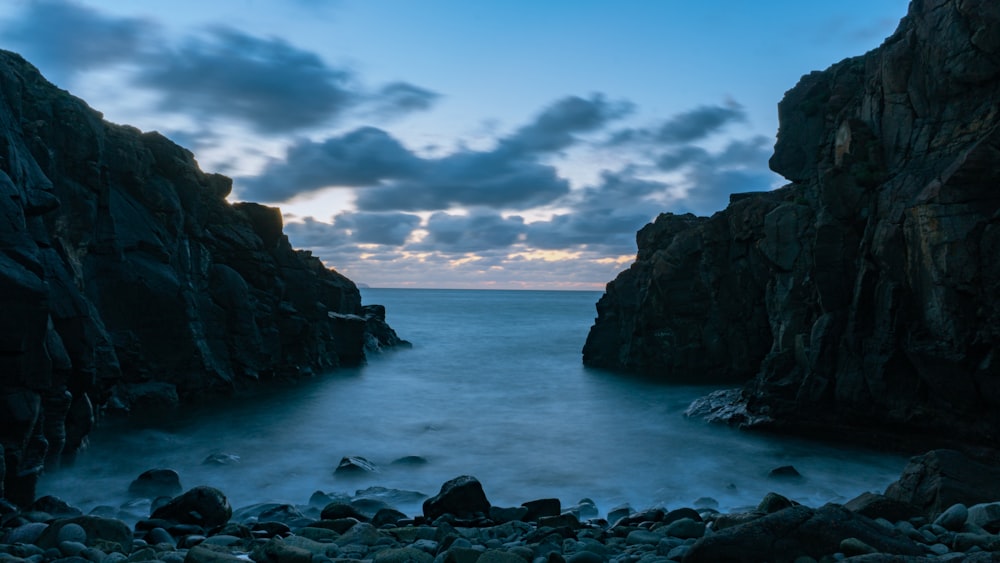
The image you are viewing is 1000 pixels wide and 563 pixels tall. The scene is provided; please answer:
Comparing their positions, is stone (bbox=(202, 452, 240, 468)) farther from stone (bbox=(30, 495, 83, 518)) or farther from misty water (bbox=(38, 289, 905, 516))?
stone (bbox=(30, 495, 83, 518))

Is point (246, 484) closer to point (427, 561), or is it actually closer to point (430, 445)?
point (430, 445)

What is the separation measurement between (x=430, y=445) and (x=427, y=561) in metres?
16.2

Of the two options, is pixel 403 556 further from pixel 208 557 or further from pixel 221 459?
pixel 221 459

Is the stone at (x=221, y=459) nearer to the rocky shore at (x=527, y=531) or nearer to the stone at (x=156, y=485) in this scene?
the stone at (x=156, y=485)

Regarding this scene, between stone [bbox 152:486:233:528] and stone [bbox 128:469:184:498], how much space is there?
372cm

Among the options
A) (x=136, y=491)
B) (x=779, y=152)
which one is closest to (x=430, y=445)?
(x=136, y=491)

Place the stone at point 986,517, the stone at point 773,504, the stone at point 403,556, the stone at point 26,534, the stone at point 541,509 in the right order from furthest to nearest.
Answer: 1. the stone at point 541,509
2. the stone at point 773,504
3. the stone at point 986,517
4. the stone at point 26,534
5. the stone at point 403,556

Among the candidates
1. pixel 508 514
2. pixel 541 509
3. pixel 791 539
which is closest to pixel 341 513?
pixel 508 514

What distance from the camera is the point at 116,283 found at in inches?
1080

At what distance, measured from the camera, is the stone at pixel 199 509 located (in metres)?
13.0

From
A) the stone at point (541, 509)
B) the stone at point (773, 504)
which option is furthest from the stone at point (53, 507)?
the stone at point (773, 504)

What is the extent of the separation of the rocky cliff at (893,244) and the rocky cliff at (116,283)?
901 inches

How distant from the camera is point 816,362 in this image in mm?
23922

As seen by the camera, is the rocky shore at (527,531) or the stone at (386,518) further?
the stone at (386,518)
